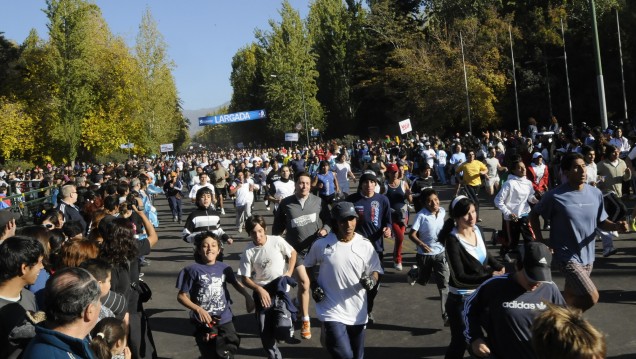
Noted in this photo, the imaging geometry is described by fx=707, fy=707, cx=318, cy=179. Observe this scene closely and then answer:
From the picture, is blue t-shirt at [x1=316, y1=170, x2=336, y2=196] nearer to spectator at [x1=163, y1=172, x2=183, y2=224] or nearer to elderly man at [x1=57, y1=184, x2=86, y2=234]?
elderly man at [x1=57, y1=184, x2=86, y2=234]

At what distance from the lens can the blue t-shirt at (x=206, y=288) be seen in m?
6.20

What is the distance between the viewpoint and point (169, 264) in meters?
13.9

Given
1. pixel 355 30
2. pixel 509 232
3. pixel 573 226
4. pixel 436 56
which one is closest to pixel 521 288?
pixel 573 226

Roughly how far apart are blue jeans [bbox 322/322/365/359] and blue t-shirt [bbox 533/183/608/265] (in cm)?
199

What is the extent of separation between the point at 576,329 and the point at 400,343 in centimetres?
484

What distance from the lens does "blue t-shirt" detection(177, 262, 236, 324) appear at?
6.20 m

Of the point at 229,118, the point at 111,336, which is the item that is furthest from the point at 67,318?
the point at 229,118

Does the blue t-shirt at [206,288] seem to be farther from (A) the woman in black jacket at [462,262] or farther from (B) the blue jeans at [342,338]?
(A) the woman in black jacket at [462,262]

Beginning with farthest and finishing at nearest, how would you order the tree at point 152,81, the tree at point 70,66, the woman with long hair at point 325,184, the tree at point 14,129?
the tree at point 152,81, the tree at point 70,66, the tree at point 14,129, the woman with long hair at point 325,184

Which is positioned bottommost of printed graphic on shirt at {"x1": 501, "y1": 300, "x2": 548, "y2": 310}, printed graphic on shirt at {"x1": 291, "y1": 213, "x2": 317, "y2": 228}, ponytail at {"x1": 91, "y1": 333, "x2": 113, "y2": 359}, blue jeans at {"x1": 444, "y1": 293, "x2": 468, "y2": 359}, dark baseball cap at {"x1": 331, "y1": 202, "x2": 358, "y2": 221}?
blue jeans at {"x1": 444, "y1": 293, "x2": 468, "y2": 359}

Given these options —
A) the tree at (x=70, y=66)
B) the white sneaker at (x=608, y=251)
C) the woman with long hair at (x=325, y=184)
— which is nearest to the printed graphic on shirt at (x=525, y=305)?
the white sneaker at (x=608, y=251)

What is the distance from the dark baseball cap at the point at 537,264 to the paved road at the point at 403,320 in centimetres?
303

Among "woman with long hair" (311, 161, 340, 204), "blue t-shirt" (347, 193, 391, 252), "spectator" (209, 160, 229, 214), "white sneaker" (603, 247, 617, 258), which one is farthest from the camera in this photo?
"spectator" (209, 160, 229, 214)

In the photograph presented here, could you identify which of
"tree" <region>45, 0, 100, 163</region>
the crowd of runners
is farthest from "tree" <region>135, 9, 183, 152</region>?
the crowd of runners
